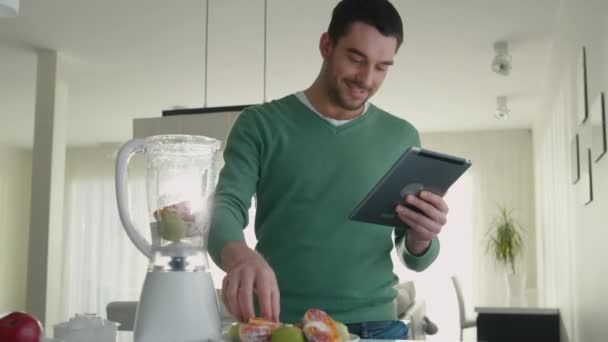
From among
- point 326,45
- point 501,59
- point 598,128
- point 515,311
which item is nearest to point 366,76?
point 326,45

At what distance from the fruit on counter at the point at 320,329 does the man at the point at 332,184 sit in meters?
0.38

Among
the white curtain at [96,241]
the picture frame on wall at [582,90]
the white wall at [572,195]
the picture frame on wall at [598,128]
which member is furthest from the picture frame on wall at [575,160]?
the white curtain at [96,241]

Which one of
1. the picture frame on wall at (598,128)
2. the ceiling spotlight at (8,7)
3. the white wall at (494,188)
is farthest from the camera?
the white wall at (494,188)

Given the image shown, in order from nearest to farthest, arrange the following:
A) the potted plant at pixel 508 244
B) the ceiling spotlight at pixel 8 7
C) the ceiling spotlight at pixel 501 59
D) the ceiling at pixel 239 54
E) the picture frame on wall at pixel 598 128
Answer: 1. the ceiling spotlight at pixel 8 7
2. the picture frame on wall at pixel 598 128
3. the ceiling at pixel 239 54
4. the ceiling spotlight at pixel 501 59
5. the potted plant at pixel 508 244

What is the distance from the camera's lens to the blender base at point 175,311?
973mm

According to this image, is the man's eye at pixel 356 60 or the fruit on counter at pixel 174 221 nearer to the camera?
the fruit on counter at pixel 174 221

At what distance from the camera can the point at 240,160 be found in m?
1.36

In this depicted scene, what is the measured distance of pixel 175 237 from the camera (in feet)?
3.34

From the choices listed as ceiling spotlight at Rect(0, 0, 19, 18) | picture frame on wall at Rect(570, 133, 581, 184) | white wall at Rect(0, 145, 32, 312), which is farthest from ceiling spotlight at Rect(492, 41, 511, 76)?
white wall at Rect(0, 145, 32, 312)

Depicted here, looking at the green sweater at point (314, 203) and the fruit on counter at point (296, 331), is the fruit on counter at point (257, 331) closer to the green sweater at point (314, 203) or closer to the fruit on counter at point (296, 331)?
the fruit on counter at point (296, 331)

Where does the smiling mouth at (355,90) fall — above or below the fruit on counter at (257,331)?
above

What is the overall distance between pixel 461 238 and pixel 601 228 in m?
5.58

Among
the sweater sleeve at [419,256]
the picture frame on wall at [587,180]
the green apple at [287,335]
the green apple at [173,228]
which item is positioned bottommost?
the green apple at [287,335]

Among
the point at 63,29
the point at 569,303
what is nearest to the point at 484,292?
the point at 569,303
